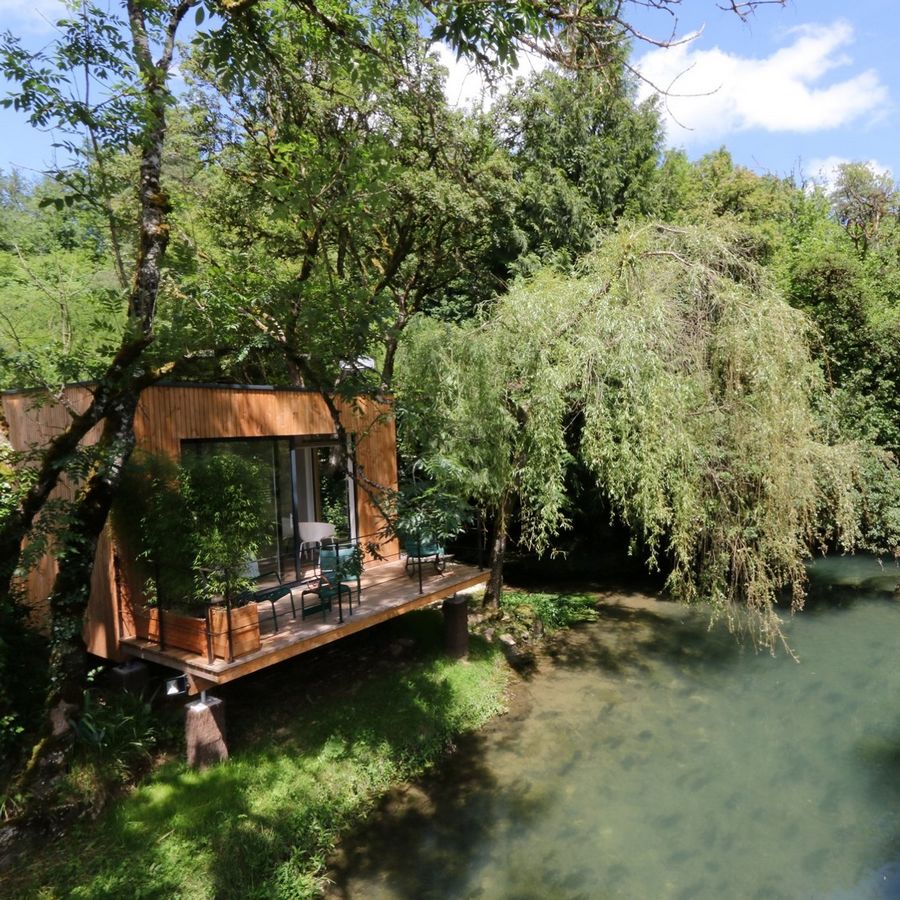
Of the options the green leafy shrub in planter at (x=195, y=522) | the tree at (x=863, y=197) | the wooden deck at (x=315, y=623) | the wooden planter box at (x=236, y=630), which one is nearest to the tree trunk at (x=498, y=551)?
the wooden deck at (x=315, y=623)

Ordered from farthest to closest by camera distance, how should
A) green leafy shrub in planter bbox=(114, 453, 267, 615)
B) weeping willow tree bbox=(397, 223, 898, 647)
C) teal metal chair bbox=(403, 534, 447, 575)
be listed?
teal metal chair bbox=(403, 534, 447, 575), weeping willow tree bbox=(397, 223, 898, 647), green leafy shrub in planter bbox=(114, 453, 267, 615)

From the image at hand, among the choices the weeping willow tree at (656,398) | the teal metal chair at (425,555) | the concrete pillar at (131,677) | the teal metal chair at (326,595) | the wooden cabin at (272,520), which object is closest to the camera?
the wooden cabin at (272,520)

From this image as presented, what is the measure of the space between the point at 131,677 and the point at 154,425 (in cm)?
288

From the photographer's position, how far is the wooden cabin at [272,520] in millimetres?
6703

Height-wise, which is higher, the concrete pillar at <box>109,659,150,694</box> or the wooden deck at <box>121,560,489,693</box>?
the wooden deck at <box>121,560,489,693</box>

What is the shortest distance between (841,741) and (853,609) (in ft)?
18.2

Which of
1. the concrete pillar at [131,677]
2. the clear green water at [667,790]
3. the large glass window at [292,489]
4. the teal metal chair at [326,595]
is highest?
the large glass window at [292,489]

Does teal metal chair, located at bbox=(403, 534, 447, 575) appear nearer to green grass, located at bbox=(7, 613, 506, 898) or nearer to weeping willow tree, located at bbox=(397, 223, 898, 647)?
weeping willow tree, located at bbox=(397, 223, 898, 647)

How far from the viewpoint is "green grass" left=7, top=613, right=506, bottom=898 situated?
5.21 metres

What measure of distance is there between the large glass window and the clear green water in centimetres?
355

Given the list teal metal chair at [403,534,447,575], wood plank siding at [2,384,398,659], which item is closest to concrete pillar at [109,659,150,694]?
wood plank siding at [2,384,398,659]

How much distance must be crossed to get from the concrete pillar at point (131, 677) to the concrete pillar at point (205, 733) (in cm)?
92

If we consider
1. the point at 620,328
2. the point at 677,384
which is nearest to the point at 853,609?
the point at 677,384

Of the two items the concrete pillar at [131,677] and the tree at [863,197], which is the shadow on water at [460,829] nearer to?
the concrete pillar at [131,677]
